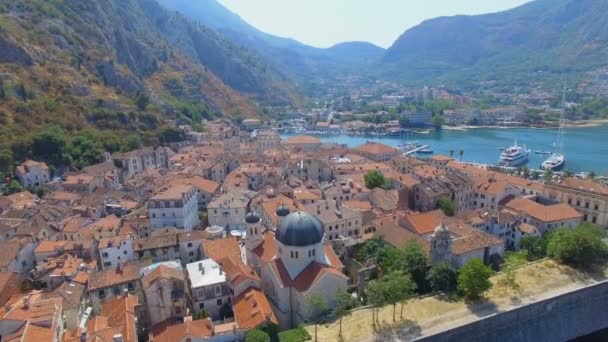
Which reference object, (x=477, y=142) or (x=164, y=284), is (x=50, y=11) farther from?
(x=477, y=142)

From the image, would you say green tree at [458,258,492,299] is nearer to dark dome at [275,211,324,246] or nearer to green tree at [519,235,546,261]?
dark dome at [275,211,324,246]

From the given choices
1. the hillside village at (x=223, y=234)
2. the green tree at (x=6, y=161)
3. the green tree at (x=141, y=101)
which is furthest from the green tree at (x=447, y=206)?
the green tree at (x=141, y=101)

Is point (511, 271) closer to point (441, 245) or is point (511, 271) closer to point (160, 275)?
point (441, 245)

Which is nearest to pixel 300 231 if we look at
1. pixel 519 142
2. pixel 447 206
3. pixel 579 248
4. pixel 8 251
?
pixel 8 251

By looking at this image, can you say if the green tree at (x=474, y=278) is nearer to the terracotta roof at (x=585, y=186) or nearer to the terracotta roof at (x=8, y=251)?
the terracotta roof at (x=585, y=186)

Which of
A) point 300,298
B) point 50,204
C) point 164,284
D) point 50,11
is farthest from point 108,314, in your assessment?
point 50,11
